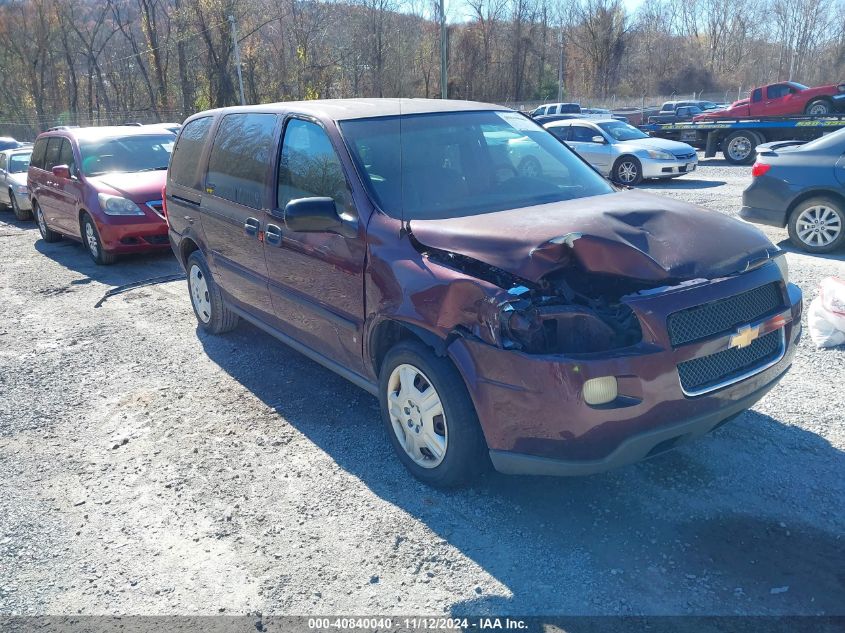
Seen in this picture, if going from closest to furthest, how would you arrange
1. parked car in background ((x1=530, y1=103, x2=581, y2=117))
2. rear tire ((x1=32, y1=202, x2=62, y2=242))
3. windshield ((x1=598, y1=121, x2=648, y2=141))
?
rear tire ((x1=32, y1=202, x2=62, y2=242)), windshield ((x1=598, y1=121, x2=648, y2=141)), parked car in background ((x1=530, y1=103, x2=581, y2=117))

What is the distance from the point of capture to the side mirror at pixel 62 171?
9.81m

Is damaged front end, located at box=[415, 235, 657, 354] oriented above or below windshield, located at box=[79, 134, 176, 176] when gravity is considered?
below

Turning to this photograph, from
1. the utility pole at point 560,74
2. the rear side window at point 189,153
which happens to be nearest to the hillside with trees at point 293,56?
the utility pole at point 560,74

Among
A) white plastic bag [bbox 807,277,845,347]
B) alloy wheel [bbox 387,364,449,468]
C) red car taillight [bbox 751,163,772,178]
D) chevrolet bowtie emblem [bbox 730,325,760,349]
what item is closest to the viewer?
chevrolet bowtie emblem [bbox 730,325,760,349]

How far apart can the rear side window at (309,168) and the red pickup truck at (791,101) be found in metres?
20.2

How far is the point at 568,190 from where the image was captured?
432 centimetres

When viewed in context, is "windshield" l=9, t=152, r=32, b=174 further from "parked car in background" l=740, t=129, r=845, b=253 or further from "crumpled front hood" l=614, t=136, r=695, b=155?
"parked car in background" l=740, t=129, r=845, b=253

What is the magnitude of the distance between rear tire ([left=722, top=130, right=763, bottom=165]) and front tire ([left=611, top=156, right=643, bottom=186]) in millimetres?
4862

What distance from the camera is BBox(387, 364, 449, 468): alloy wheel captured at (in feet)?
11.5

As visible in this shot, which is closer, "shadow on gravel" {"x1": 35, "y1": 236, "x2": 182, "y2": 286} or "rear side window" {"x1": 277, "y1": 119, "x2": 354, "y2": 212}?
"rear side window" {"x1": 277, "y1": 119, "x2": 354, "y2": 212}

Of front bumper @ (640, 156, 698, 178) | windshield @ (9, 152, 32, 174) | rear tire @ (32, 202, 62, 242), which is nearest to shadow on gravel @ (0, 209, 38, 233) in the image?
windshield @ (9, 152, 32, 174)

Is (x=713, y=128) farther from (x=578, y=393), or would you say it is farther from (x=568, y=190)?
(x=578, y=393)

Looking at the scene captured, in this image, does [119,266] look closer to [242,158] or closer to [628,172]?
[242,158]

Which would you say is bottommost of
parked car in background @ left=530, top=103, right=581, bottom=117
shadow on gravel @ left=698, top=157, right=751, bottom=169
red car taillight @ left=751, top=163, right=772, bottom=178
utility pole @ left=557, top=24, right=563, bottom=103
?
shadow on gravel @ left=698, top=157, right=751, bottom=169
